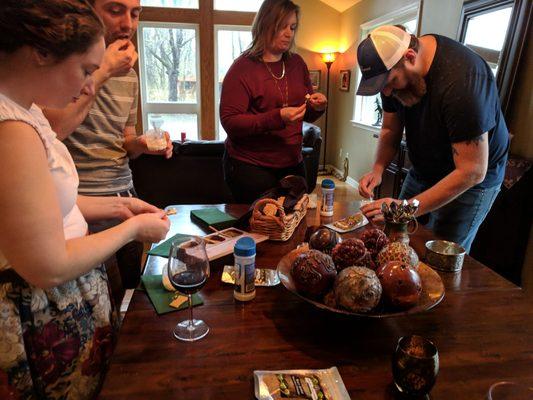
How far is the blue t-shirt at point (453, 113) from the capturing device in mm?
1425

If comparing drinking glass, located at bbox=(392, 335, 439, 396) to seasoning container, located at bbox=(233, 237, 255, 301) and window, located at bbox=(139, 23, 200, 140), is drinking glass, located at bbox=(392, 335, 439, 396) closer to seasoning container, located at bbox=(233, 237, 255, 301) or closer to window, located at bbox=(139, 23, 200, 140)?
seasoning container, located at bbox=(233, 237, 255, 301)

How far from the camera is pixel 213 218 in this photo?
1.55m

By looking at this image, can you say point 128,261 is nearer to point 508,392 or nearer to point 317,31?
point 508,392

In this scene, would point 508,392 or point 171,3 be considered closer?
point 508,392

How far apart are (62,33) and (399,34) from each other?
47.2 inches

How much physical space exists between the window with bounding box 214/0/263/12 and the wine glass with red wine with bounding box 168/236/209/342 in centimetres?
564

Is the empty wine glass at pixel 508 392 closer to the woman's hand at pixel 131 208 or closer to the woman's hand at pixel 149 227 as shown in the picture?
the woman's hand at pixel 149 227

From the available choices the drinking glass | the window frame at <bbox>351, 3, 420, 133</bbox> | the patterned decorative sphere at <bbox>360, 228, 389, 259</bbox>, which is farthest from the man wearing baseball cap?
the window frame at <bbox>351, 3, 420, 133</bbox>

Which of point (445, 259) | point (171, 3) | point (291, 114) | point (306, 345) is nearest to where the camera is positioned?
point (306, 345)

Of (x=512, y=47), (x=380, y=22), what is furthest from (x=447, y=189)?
(x=380, y=22)

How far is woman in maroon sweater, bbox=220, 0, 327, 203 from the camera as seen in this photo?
1.80 metres

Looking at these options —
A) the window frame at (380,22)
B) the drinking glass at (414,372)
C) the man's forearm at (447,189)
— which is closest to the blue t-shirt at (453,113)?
the man's forearm at (447,189)

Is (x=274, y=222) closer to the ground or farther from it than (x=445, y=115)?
closer to the ground

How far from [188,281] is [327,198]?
85 centimetres
